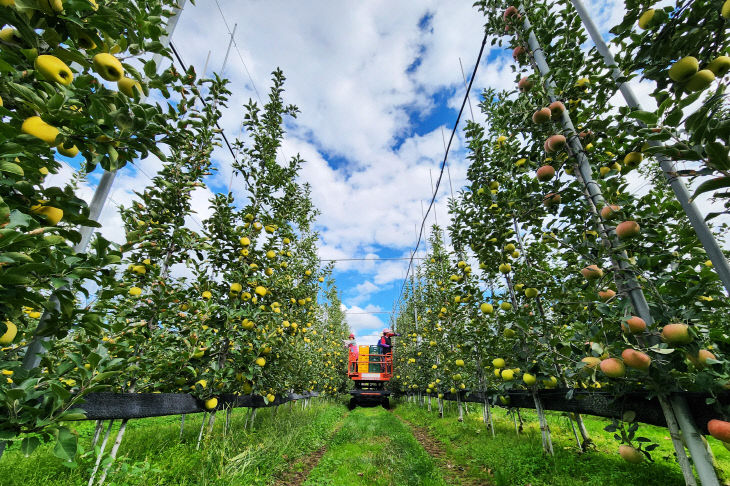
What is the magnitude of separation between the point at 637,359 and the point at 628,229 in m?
0.88

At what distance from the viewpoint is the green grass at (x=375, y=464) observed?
12.8 ft

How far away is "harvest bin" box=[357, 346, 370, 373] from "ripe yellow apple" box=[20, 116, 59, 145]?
17.0 metres

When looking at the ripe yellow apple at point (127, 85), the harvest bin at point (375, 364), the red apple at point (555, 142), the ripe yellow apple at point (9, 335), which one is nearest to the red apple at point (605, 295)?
the red apple at point (555, 142)

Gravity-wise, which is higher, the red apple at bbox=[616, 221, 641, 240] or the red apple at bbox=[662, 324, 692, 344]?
the red apple at bbox=[616, 221, 641, 240]

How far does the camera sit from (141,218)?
3.57m

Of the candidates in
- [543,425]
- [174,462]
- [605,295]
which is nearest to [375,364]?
[543,425]

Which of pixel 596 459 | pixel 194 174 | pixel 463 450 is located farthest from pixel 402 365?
pixel 194 174

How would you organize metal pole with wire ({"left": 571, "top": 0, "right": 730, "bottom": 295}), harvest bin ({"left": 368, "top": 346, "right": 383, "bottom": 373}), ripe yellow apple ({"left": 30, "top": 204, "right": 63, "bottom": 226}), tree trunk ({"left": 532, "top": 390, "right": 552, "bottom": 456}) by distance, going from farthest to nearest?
1. harvest bin ({"left": 368, "top": 346, "right": 383, "bottom": 373})
2. tree trunk ({"left": 532, "top": 390, "right": 552, "bottom": 456})
3. metal pole with wire ({"left": 571, "top": 0, "right": 730, "bottom": 295})
4. ripe yellow apple ({"left": 30, "top": 204, "right": 63, "bottom": 226})

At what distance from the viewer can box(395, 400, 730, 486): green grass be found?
288 centimetres

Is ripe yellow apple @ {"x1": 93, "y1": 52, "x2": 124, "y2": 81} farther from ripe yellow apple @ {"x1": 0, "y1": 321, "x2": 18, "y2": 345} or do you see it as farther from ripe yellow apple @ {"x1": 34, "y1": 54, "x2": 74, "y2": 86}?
ripe yellow apple @ {"x1": 0, "y1": 321, "x2": 18, "y2": 345}

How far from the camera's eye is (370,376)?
15.2m

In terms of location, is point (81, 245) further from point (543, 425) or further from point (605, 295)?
point (543, 425)

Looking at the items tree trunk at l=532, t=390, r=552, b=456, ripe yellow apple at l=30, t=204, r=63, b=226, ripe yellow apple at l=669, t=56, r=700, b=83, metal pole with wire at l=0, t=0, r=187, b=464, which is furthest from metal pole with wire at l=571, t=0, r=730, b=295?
tree trunk at l=532, t=390, r=552, b=456

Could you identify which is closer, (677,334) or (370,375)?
(677,334)
